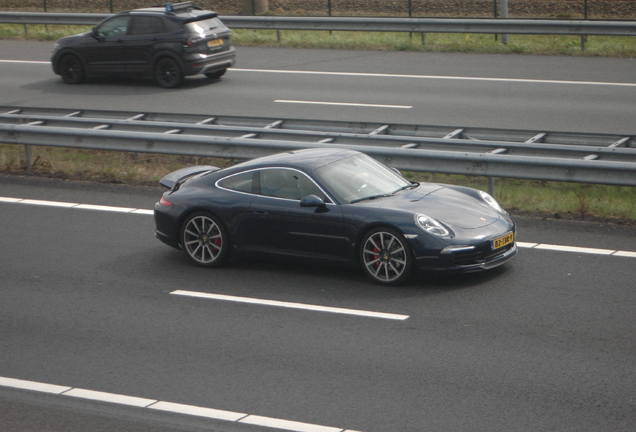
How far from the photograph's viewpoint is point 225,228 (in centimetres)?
984

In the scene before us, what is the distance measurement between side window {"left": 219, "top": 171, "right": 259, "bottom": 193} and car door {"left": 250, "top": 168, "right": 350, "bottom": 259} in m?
0.09

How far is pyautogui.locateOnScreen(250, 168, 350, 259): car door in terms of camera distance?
9242 mm

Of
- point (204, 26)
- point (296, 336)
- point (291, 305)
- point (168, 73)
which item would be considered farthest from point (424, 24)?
point (296, 336)

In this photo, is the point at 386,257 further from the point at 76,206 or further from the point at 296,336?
the point at 76,206

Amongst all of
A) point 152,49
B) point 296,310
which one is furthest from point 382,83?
point 296,310

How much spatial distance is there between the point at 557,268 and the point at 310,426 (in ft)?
13.9

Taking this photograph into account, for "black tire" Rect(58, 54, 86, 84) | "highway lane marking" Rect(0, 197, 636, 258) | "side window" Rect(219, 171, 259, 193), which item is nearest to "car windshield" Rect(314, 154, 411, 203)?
"side window" Rect(219, 171, 259, 193)

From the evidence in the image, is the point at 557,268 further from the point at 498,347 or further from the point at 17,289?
the point at 17,289

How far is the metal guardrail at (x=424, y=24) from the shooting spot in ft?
73.4

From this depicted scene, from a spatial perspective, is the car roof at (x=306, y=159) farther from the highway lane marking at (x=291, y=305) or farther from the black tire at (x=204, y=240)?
the highway lane marking at (x=291, y=305)

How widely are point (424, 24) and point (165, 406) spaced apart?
19.3 meters

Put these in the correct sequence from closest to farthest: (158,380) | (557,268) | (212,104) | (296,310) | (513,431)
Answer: (513,431) < (158,380) < (296,310) < (557,268) < (212,104)

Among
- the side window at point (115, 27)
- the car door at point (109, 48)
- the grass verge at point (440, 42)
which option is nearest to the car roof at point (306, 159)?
the car door at point (109, 48)

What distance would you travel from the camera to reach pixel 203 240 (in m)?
9.98
